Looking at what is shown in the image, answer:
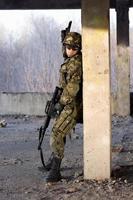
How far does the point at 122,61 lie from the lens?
49.4 ft

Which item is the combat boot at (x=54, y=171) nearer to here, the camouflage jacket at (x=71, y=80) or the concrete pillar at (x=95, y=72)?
the concrete pillar at (x=95, y=72)

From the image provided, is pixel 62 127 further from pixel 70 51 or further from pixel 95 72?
pixel 70 51

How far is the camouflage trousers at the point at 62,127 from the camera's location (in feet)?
21.7

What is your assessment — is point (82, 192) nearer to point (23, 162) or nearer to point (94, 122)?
point (94, 122)

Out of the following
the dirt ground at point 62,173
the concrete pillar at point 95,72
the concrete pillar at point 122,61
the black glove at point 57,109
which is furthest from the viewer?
the concrete pillar at point 122,61

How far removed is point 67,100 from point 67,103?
4 cm

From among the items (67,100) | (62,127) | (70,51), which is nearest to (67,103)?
(67,100)

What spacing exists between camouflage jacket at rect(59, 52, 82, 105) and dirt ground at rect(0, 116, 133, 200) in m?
1.00

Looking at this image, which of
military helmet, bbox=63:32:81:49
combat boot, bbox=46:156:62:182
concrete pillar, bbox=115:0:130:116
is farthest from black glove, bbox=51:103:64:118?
concrete pillar, bbox=115:0:130:116

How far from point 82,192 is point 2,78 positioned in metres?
35.7

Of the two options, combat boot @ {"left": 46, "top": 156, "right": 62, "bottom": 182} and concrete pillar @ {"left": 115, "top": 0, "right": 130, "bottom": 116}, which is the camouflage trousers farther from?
concrete pillar @ {"left": 115, "top": 0, "right": 130, "bottom": 116}

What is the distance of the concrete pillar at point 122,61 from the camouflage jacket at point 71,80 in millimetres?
8420

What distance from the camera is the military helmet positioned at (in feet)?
22.1

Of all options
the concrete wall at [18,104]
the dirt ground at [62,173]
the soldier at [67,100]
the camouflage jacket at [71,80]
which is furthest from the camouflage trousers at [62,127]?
the concrete wall at [18,104]
